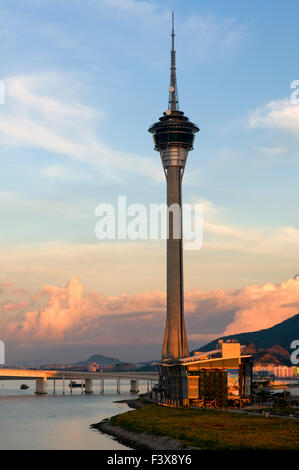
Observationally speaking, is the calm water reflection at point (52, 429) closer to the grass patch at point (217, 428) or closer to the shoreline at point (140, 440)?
the shoreline at point (140, 440)

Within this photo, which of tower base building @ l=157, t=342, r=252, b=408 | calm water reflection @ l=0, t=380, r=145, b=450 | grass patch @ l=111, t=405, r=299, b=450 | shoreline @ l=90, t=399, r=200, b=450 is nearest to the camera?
grass patch @ l=111, t=405, r=299, b=450

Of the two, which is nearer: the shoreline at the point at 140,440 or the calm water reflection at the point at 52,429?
the shoreline at the point at 140,440

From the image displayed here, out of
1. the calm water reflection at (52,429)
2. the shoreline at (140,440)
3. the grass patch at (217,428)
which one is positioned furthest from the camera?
the calm water reflection at (52,429)

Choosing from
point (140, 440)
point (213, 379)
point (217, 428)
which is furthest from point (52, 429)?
point (213, 379)

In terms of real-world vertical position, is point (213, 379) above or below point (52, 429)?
above

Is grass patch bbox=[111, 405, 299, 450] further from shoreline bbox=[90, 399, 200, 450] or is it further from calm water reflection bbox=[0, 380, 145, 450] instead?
calm water reflection bbox=[0, 380, 145, 450]

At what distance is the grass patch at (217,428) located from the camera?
3408 inches

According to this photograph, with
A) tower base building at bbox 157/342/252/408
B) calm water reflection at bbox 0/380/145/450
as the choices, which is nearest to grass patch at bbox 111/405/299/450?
calm water reflection at bbox 0/380/145/450

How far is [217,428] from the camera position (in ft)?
338

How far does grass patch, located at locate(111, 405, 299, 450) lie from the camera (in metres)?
86.6

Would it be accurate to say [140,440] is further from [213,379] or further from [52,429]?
[213,379]

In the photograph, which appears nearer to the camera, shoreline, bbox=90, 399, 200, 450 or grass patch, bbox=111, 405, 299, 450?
grass patch, bbox=111, 405, 299, 450

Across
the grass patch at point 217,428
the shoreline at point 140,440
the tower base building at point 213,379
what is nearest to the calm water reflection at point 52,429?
the shoreline at point 140,440
